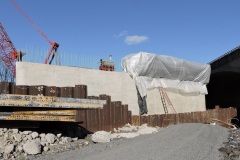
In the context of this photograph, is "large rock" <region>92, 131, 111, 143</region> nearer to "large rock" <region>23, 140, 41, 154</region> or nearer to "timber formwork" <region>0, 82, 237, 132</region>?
"timber formwork" <region>0, 82, 237, 132</region>

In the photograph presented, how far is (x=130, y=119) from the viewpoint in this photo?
640 inches

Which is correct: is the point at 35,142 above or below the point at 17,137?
below

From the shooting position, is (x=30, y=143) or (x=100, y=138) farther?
(x=100, y=138)

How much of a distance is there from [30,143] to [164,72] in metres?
13.7

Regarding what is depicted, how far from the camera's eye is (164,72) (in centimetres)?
2194

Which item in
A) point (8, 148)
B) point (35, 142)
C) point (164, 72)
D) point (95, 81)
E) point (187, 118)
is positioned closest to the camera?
point (8, 148)

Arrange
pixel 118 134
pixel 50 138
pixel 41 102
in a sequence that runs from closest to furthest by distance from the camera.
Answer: pixel 50 138, pixel 41 102, pixel 118 134

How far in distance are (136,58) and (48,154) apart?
38.5 ft

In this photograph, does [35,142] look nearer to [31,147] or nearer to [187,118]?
[31,147]

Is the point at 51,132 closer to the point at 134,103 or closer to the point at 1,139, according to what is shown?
the point at 1,139

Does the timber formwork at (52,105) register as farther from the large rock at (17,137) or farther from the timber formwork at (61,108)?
the large rock at (17,137)

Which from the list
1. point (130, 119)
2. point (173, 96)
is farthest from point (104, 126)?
point (173, 96)

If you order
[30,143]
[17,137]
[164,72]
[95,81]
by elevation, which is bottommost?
[30,143]

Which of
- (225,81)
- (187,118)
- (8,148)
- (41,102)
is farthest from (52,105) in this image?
(225,81)
